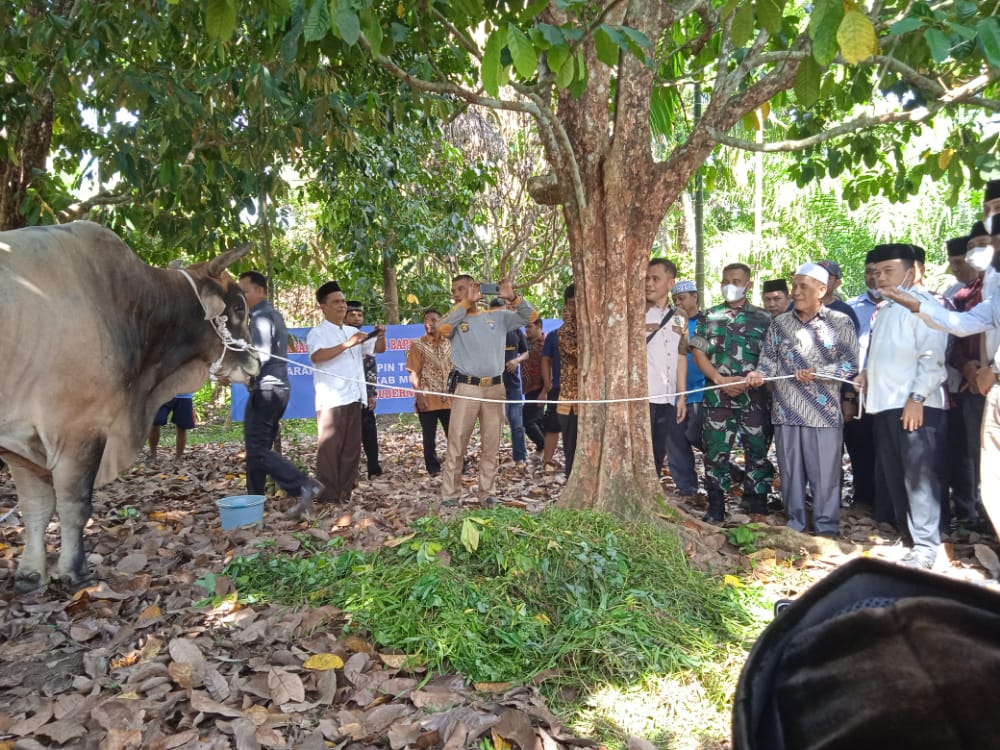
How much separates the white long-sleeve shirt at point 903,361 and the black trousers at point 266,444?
4.39m

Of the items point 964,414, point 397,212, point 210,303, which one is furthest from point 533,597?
point 397,212

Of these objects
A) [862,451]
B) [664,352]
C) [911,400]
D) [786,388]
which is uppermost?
[664,352]

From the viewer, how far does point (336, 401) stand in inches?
254

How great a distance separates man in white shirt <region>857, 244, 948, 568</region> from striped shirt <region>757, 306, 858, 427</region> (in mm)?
273

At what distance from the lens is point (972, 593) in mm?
842

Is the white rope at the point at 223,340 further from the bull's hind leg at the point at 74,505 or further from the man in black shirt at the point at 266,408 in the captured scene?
the bull's hind leg at the point at 74,505

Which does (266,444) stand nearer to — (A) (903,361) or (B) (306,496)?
(B) (306,496)

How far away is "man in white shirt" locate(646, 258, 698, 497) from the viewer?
6.23 meters

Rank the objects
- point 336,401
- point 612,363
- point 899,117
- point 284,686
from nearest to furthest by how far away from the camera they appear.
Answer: point 284,686 → point 899,117 → point 612,363 → point 336,401

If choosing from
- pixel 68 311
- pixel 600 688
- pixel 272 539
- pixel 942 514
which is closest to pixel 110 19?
pixel 68 311

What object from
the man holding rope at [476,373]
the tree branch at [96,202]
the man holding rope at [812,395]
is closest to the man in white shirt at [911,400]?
the man holding rope at [812,395]

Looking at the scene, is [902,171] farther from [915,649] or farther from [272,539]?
[915,649]

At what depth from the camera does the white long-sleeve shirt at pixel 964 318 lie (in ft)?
14.6

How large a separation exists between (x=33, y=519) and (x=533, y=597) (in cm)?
314
